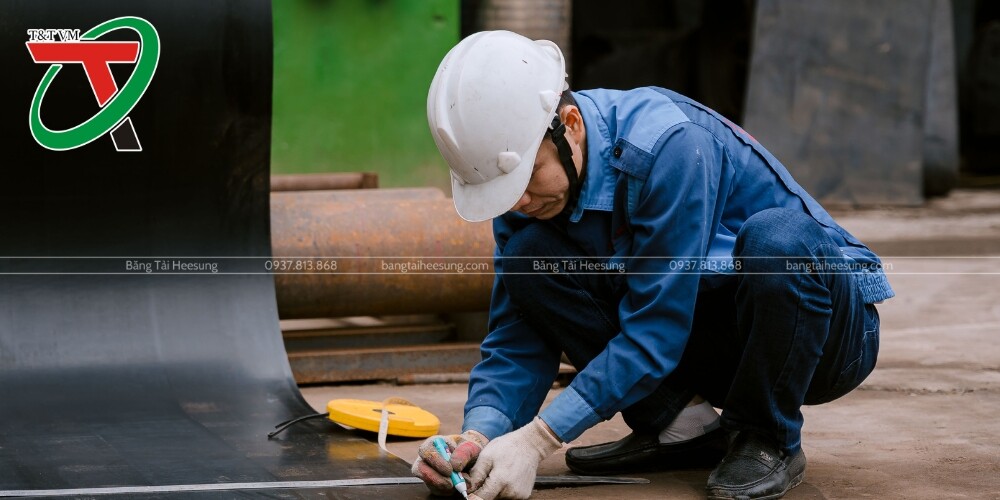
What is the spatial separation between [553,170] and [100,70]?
62.0 inches

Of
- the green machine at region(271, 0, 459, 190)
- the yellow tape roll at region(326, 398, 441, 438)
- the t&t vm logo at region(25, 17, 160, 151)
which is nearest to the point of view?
the yellow tape roll at region(326, 398, 441, 438)

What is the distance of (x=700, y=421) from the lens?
7.84 ft

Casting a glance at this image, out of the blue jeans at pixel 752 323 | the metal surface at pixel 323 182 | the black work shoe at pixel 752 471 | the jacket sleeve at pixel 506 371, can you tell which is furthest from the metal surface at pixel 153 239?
the metal surface at pixel 323 182

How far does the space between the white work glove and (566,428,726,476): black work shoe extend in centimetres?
33

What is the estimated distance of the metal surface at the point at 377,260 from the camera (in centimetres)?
335

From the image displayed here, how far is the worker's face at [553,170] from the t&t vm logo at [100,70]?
4.81 feet

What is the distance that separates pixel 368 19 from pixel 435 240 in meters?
1.90

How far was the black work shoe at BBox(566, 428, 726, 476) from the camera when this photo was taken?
2.41 m

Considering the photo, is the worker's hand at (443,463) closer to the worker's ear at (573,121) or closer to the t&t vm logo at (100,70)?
the worker's ear at (573,121)

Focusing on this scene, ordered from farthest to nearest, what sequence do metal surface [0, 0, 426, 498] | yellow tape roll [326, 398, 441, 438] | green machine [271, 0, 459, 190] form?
green machine [271, 0, 459, 190] < metal surface [0, 0, 426, 498] < yellow tape roll [326, 398, 441, 438]

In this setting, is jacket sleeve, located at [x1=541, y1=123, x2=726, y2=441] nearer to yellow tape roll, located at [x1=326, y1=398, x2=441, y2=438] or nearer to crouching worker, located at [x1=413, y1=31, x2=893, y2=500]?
crouching worker, located at [x1=413, y1=31, x2=893, y2=500]

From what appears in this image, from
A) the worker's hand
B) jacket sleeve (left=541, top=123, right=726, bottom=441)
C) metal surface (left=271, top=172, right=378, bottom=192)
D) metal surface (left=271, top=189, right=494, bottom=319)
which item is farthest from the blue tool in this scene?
metal surface (left=271, top=172, right=378, bottom=192)

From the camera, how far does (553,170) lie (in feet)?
7.06

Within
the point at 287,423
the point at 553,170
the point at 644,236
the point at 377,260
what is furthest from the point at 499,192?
the point at 377,260
